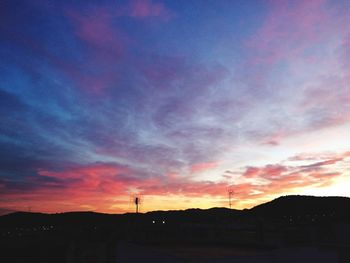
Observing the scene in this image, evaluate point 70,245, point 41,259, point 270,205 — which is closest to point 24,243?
point 41,259

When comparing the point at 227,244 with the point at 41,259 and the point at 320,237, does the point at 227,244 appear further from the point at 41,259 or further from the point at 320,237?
the point at 41,259

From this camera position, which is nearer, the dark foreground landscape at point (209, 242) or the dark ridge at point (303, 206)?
the dark foreground landscape at point (209, 242)

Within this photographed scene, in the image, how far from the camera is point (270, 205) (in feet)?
454

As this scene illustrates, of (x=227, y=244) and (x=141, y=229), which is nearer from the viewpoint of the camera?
(x=227, y=244)

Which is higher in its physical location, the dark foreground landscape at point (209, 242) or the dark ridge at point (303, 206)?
the dark ridge at point (303, 206)

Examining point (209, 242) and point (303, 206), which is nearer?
point (209, 242)

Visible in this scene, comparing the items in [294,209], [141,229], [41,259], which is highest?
[294,209]

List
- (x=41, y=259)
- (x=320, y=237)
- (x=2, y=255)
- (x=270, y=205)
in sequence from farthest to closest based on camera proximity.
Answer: (x=270, y=205), (x=2, y=255), (x=41, y=259), (x=320, y=237)

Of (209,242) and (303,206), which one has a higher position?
(303,206)

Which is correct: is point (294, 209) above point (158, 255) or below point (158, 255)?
above

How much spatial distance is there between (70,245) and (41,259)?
18.1 metres

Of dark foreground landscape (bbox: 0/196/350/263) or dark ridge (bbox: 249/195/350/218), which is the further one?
dark ridge (bbox: 249/195/350/218)

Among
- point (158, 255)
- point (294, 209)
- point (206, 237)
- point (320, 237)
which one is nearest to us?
point (158, 255)

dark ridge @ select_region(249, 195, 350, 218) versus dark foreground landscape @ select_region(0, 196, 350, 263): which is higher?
dark ridge @ select_region(249, 195, 350, 218)
